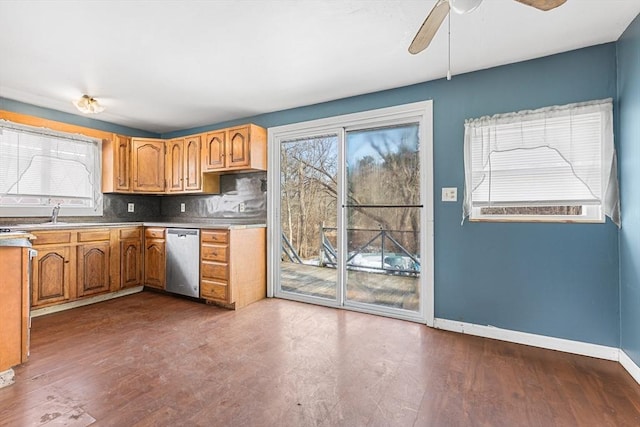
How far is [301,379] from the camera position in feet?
6.31

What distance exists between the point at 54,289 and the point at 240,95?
2884 mm

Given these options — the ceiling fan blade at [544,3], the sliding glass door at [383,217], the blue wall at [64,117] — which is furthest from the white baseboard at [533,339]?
the blue wall at [64,117]

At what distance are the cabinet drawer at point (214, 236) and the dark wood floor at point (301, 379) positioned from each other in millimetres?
925

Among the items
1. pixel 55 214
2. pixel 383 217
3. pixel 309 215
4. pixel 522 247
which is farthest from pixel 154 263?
pixel 522 247

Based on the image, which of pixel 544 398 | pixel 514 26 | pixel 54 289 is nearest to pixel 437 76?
pixel 514 26

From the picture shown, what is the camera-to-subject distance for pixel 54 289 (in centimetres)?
317

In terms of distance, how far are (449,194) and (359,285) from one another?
4.54ft

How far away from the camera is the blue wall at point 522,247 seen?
2230mm

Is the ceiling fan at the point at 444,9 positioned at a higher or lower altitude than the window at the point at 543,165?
higher

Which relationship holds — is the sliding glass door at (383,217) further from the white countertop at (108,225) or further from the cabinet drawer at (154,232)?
the cabinet drawer at (154,232)

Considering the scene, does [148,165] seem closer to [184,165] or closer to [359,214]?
[184,165]

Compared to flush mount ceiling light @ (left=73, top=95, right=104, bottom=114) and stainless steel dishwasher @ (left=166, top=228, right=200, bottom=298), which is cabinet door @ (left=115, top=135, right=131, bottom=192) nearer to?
flush mount ceiling light @ (left=73, top=95, right=104, bottom=114)

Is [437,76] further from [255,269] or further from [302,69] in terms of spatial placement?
[255,269]

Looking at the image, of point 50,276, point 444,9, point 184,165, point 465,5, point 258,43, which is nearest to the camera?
point 465,5
